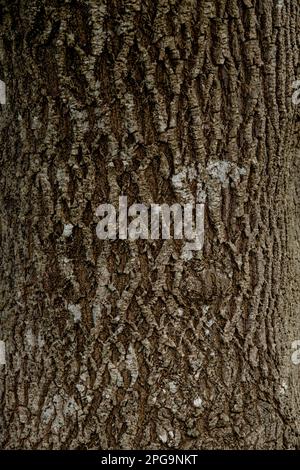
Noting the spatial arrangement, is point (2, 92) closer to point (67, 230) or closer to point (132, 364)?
point (67, 230)

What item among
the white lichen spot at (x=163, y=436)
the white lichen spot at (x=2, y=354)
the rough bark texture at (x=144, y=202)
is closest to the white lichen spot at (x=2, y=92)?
the rough bark texture at (x=144, y=202)

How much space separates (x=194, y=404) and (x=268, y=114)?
1059 millimetres

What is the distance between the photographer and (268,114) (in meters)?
2.16

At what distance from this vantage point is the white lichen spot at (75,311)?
210 centimetres

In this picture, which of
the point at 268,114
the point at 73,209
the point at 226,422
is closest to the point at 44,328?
the point at 73,209

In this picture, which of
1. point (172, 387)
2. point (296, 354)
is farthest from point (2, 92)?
point (296, 354)

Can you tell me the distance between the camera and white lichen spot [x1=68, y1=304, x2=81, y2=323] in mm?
2098

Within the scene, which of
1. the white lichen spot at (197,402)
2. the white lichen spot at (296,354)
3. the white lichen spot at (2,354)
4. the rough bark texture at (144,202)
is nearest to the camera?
the rough bark texture at (144,202)

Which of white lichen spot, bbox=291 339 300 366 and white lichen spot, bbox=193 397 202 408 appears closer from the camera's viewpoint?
white lichen spot, bbox=193 397 202 408

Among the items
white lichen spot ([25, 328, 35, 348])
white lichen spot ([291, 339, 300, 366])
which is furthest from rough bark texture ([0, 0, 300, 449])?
white lichen spot ([291, 339, 300, 366])

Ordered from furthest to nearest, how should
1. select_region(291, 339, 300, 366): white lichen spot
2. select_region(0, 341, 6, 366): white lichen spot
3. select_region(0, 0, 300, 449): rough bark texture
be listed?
select_region(291, 339, 300, 366): white lichen spot, select_region(0, 341, 6, 366): white lichen spot, select_region(0, 0, 300, 449): rough bark texture

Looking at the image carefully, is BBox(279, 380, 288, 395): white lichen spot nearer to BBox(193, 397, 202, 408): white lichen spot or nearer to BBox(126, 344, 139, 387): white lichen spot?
BBox(193, 397, 202, 408): white lichen spot

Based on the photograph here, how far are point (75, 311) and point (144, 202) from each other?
1.47ft

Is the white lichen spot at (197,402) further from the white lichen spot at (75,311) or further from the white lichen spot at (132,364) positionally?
the white lichen spot at (75,311)
